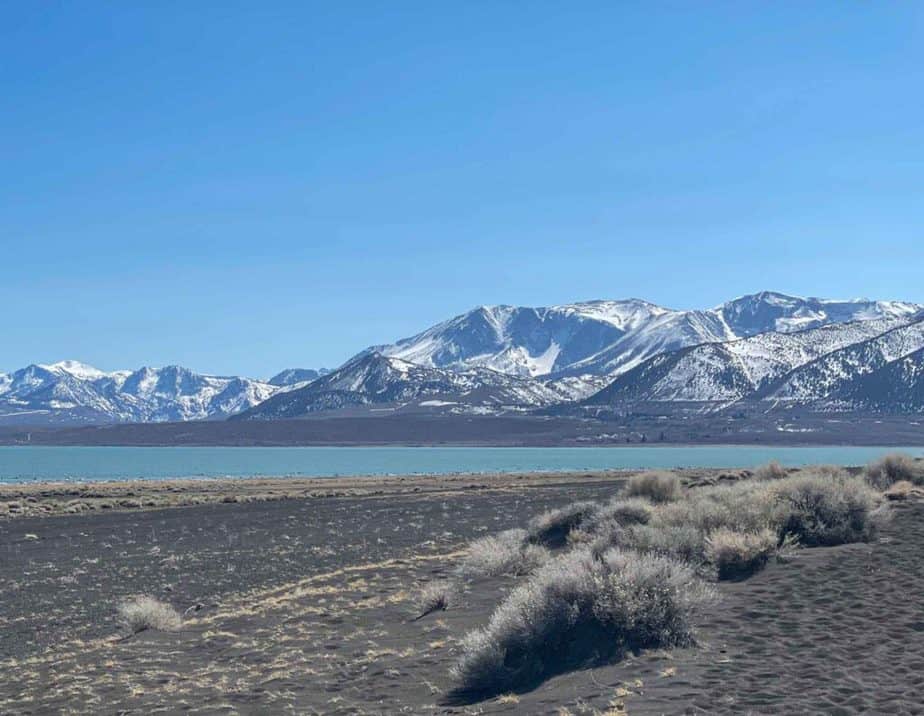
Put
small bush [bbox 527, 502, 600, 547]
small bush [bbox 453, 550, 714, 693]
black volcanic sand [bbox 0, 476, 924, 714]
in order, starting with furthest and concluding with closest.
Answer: small bush [bbox 527, 502, 600, 547] → small bush [bbox 453, 550, 714, 693] → black volcanic sand [bbox 0, 476, 924, 714]

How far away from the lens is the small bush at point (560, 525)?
2830cm

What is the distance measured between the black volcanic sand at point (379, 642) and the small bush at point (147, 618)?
24 centimetres

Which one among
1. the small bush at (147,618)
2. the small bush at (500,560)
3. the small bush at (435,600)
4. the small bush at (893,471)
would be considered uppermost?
the small bush at (893,471)

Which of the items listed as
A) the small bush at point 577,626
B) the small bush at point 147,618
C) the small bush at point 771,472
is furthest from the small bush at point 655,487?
the small bush at point 577,626

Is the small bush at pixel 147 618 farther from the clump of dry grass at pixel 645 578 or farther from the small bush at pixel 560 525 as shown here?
the small bush at pixel 560 525

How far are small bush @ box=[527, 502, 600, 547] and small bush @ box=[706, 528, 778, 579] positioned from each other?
8.88m

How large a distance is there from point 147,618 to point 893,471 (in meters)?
27.0

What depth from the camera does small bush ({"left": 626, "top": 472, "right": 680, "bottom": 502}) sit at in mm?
34500

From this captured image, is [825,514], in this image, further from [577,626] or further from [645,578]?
[577,626]

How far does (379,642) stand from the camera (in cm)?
1689

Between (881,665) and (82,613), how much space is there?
1633 centimetres

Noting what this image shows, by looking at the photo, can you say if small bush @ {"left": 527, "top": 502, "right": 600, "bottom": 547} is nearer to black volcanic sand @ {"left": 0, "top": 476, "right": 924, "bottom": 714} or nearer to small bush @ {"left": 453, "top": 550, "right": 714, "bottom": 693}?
black volcanic sand @ {"left": 0, "top": 476, "right": 924, "bottom": 714}

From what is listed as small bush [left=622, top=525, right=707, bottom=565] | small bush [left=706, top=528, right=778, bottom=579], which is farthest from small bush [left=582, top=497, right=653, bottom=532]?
small bush [left=706, top=528, right=778, bottom=579]

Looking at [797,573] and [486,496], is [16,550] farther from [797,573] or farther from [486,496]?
[486,496]
